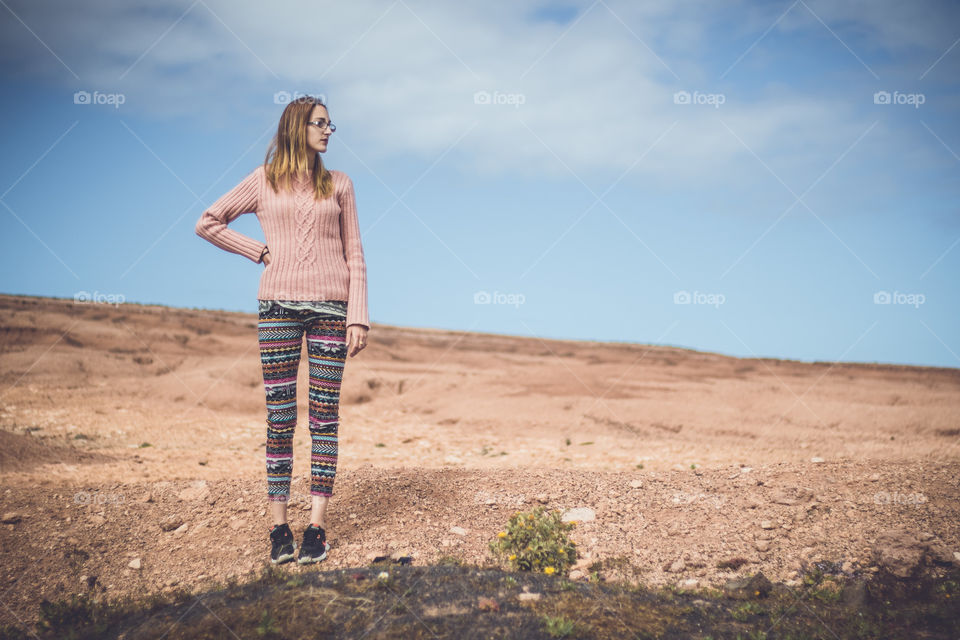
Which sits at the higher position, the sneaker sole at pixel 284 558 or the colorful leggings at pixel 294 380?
the colorful leggings at pixel 294 380

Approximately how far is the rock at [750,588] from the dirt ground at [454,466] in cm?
39

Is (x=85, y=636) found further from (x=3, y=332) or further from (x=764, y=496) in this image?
(x=3, y=332)

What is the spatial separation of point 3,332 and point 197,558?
15.7 metres

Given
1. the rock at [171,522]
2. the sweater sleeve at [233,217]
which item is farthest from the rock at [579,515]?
the rock at [171,522]

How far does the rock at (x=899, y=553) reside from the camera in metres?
4.00

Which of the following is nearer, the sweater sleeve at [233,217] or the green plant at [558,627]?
the green plant at [558,627]

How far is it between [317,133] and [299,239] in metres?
0.68

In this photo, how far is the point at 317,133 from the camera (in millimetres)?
3914

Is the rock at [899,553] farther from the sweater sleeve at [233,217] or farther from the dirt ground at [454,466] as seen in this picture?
the sweater sleeve at [233,217]

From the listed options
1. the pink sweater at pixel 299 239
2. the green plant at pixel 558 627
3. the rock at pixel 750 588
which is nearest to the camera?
the green plant at pixel 558 627

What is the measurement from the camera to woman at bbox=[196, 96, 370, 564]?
12.6 feet
